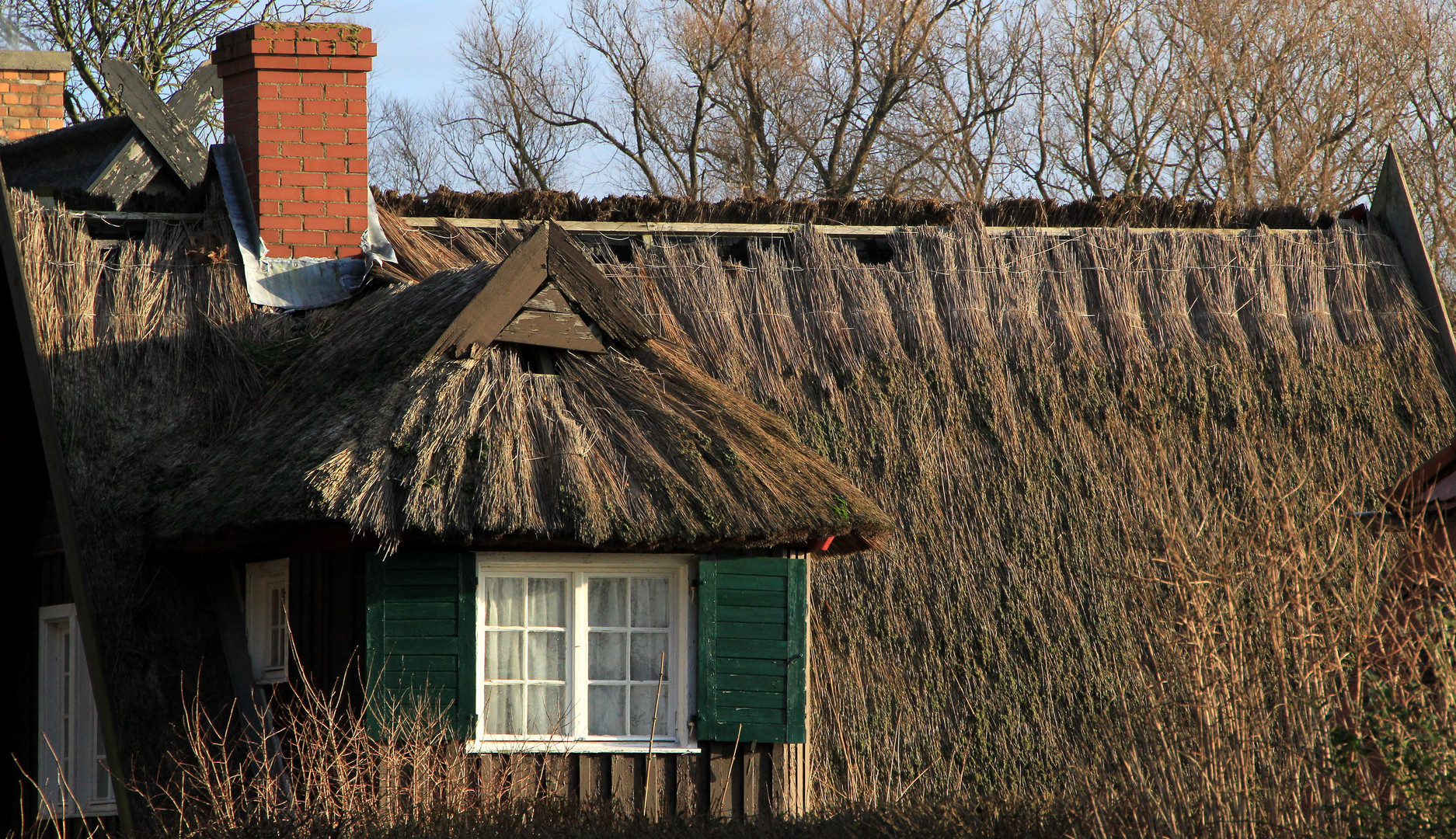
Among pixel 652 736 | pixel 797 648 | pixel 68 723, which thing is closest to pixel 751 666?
pixel 797 648

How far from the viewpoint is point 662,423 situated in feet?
27.1

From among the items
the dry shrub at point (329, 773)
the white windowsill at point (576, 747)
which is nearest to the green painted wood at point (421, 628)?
the dry shrub at point (329, 773)

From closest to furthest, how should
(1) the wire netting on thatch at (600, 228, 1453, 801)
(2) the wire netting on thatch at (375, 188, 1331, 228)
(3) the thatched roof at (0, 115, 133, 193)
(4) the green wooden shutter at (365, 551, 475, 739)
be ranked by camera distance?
(4) the green wooden shutter at (365, 551, 475, 739)
(1) the wire netting on thatch at (600, 228, 1453, 801)
(2) the wire netting on thatch at (375, 188, 1331, 228)
(3) the thatched roof at (0, 115, 133, 193)

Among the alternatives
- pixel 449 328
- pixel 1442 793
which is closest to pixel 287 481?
pixel 449 328

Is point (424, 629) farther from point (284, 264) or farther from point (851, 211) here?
point (851, 211)

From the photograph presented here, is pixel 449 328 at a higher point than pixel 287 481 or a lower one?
higher

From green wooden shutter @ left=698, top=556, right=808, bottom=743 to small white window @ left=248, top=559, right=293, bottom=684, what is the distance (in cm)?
231

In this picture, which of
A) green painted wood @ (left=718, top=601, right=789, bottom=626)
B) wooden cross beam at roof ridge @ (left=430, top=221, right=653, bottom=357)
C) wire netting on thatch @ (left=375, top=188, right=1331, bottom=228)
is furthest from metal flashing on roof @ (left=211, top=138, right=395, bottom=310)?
green painted wood @ (left=718, top=601, right=789, bottom=626)

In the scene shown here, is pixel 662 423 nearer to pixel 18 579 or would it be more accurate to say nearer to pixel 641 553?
pixel 641 553

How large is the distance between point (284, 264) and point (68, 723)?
322 centimetres

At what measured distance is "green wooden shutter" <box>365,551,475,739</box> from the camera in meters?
7.60

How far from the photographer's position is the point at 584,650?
800 centimetres

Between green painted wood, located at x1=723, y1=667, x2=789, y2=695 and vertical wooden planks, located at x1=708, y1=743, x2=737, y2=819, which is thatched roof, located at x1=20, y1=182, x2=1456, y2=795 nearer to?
green painted wood, located at x1=723, y1=667, x2=789, y2=695

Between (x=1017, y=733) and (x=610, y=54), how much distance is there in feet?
62.9
